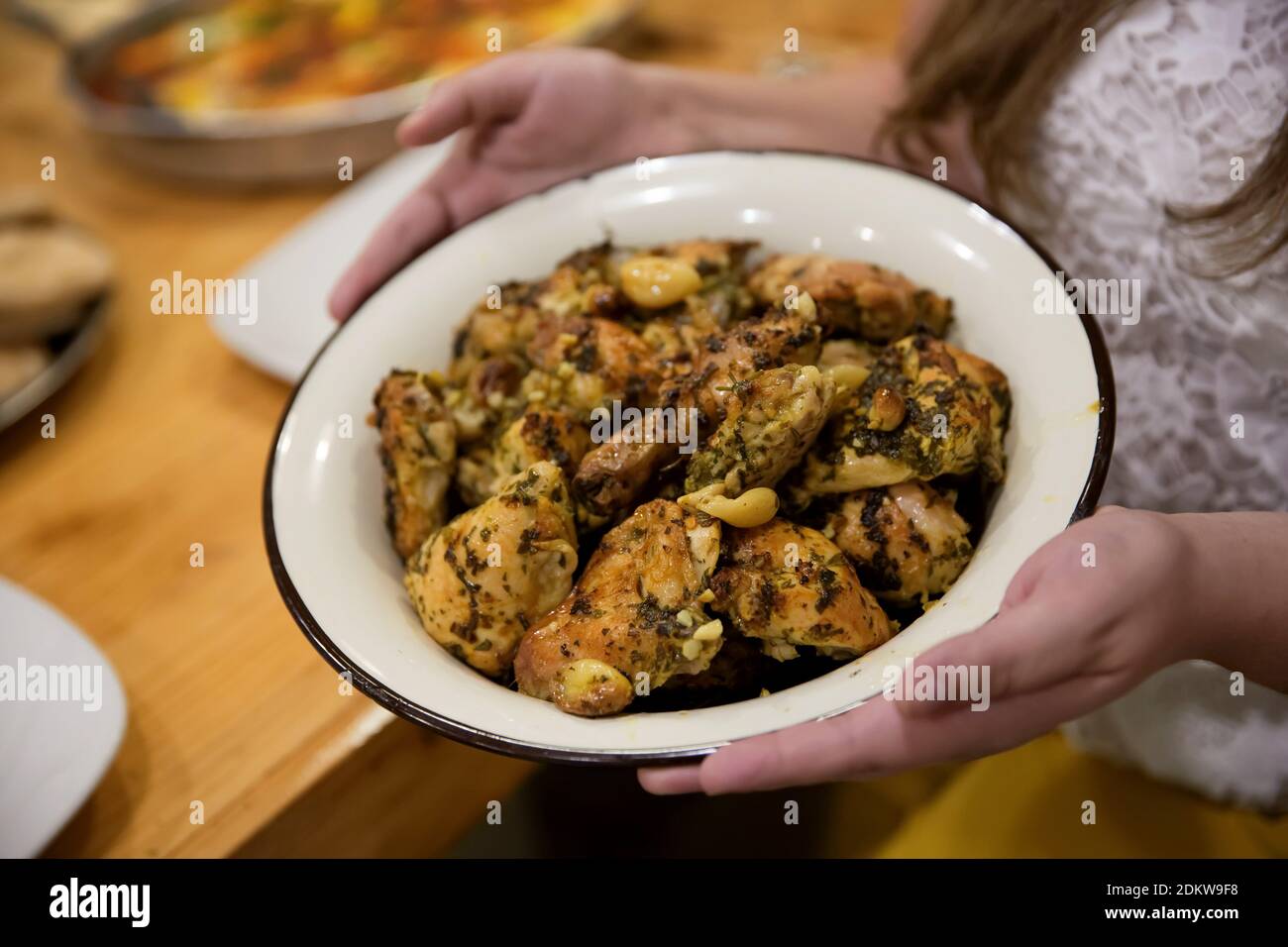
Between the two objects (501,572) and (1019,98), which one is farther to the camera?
(1019,98)

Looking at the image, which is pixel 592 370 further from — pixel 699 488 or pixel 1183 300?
pixel 1183 300

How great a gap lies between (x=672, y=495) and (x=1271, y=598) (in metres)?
0.47

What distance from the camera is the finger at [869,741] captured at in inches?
27.3

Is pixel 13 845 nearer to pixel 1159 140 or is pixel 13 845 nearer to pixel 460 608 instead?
pixel 460 608

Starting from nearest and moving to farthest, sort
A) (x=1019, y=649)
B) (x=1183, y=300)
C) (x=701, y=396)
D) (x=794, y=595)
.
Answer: (x=1019, y=649)
(x=794, y=595)
(x=701, y=396)
(x=1183, y=300)

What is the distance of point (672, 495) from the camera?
923 mm

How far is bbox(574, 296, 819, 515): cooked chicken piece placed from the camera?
2.92 feet

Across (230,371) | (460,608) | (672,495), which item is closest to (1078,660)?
(672,495)

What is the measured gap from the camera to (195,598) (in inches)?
50.7

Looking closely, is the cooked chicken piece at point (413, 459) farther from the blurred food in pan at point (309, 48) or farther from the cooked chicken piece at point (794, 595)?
the blurred food in pan at point (309, 48)

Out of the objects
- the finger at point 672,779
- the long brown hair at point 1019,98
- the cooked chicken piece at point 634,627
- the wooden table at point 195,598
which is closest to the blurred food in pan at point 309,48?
the wooden table at point 195,598

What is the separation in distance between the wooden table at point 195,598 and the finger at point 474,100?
53 centimetres

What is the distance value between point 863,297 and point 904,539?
26 cm
